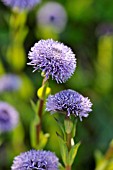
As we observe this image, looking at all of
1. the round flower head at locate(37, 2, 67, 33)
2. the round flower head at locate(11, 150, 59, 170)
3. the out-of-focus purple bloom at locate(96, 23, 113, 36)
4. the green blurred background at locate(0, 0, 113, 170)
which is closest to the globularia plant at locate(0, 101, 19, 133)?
the green blurred background at locate(0, 0, 113, 170)

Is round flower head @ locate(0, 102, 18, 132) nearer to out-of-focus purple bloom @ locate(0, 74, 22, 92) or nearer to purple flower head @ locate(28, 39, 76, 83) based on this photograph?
out-of-focus purple bloom @ locate(0, 74, 22, 92)

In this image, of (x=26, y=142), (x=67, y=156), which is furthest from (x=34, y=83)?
(x=67, y=156)

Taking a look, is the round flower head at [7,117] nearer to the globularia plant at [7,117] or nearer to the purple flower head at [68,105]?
the globularia plant at [7,117]

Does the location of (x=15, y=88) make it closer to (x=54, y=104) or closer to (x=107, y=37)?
(x=107, y=37)

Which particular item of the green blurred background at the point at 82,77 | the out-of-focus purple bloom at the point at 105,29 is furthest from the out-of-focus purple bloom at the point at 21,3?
the out-of-focus purple bloom at the point at 105,29

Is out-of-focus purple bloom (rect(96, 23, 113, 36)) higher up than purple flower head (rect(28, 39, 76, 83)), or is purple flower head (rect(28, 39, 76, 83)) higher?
out-of-focus purple bloom (rect(96, 23, 113, 36))
